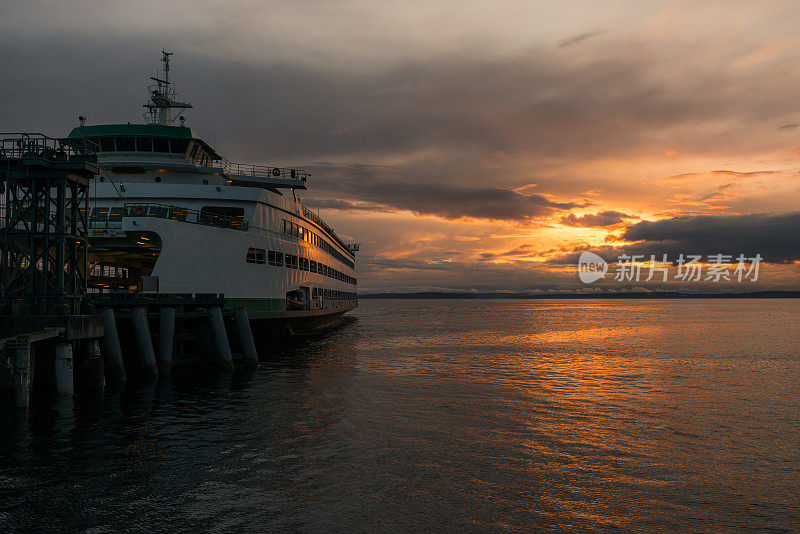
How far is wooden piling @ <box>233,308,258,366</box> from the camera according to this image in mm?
36000

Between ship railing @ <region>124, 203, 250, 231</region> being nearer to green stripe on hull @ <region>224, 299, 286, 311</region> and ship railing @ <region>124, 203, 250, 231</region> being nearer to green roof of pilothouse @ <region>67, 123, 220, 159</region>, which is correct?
green stripe on hull @ <region>224, 299, 286, 311</region>

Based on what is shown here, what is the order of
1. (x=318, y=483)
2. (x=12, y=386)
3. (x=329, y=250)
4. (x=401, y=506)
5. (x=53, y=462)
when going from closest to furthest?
(x=401, y=506) < (x=318, y=483) < (x=53, y=462) < (x=12, y=386) < (x=329, y=250)

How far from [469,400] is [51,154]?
22463 millimetres

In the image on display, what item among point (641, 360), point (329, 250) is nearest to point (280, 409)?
point (641, 360)

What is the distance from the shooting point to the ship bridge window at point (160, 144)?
154 ft

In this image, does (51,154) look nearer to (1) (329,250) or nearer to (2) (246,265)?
(2) (246,265)

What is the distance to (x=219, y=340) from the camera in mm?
34062

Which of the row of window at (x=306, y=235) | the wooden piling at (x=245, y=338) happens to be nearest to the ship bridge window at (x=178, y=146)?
the row of window at (x=306, y=235)

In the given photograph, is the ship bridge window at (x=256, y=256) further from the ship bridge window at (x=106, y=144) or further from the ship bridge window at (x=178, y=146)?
the ship bridge window at (x=106, y=144)

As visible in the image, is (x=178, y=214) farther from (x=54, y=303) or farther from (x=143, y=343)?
(x=54, y=303)

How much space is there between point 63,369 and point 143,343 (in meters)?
6.24

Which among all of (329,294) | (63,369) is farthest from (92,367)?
(329,294)

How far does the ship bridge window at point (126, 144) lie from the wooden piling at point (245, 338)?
20.0 metres

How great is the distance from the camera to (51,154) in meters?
26.5
